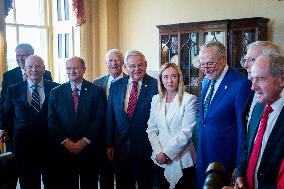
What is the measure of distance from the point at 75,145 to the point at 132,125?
22.2 inches

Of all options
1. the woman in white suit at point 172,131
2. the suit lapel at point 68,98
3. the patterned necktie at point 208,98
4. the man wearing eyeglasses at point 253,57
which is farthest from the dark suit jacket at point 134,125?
the man wearing eyeglasses at point 253,57

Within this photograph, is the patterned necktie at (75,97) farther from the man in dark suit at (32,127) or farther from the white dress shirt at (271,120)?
the white dress shirt at (271,120)

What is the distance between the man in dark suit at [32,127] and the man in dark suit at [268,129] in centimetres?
215

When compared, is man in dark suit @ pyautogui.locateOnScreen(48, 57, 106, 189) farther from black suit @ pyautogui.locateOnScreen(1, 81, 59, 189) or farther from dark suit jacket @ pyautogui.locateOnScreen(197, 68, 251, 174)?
dark suit jacket @ pyautogui.locateOnScreen(197, 68, 251, 174)

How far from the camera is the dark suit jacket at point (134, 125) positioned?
3229 millimetres

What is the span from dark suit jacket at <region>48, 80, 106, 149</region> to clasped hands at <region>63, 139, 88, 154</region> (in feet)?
0.12

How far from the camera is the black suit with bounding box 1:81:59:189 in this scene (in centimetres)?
349

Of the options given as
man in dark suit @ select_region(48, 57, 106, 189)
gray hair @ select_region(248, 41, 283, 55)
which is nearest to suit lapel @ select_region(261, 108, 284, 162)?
gray hair @ select_region(248, 41, 283, 55)

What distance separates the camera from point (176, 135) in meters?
2.97

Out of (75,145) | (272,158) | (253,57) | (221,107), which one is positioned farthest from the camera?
(75,145)

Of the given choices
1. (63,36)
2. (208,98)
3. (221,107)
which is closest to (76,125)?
(208,98)

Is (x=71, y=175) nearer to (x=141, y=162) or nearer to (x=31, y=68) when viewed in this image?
(x=141, y=162)

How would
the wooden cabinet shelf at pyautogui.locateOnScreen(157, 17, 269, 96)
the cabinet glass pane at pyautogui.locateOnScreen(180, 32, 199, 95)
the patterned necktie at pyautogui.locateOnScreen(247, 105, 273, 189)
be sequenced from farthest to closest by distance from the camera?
the cabinet glass pane at pyautogui.locateOnScreen(180, 32, 199, 95), the wooden cabinet shelf at pyautogui.locateOnScreen(157, 17, 269, 96), the patterned necktie at pyautogui.locateOnScreen(247, 105, 273, 189)

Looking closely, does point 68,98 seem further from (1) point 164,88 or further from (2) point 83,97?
(1) point 164,88
